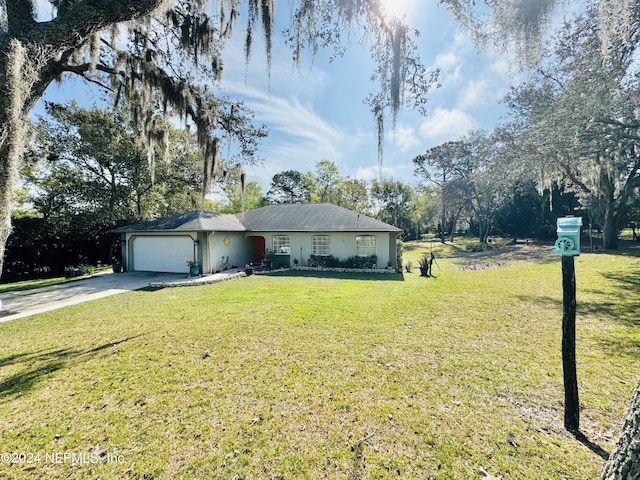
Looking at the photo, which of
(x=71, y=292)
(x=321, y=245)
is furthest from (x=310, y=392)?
(x=321, y=245)

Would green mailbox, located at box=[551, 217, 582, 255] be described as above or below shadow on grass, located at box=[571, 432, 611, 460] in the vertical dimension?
above

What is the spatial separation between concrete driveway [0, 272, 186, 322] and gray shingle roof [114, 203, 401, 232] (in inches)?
92.2

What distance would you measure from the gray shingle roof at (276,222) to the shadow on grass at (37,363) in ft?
26.9

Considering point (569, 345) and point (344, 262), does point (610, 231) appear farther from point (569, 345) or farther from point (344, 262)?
point (569, 345)

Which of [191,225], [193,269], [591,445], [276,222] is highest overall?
[276,222]

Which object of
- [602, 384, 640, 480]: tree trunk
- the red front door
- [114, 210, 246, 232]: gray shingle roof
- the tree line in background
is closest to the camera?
[602, 384, 640, 480]: tree trunk

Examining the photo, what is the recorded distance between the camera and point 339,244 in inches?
569

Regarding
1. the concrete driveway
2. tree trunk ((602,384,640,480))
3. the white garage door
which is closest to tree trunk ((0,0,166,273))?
tree trunk ((602,384,640,480))

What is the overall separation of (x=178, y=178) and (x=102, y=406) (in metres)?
17.1

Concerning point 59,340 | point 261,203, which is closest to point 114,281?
point 59,340

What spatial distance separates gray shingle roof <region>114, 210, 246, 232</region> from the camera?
1260cm

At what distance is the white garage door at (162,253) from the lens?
13031 millimetres

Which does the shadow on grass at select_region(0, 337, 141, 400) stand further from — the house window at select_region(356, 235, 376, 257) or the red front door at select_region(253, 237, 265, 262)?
the red front door at select_region(253, 237, 265, 262)

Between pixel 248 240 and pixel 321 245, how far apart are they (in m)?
4.64
